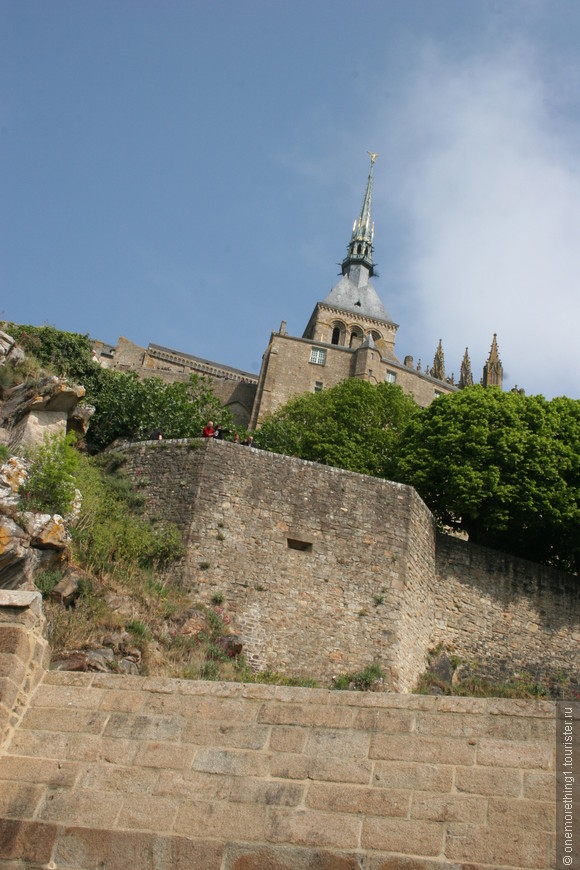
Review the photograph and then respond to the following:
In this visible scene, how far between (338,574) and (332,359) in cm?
3462

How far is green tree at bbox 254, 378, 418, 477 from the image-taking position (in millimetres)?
31170

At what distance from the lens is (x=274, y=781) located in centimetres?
559

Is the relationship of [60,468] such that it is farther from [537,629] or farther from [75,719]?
[537,629]

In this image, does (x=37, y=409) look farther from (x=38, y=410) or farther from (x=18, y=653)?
(x=18, y=653)

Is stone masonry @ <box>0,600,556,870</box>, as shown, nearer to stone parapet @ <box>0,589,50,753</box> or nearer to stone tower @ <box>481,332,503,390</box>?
stone parapet @ <box>0,589,50,753</box>

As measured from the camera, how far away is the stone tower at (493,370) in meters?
63.0

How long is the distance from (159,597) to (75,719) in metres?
8.33

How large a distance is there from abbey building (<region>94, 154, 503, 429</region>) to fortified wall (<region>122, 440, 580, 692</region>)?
26630 millimetres

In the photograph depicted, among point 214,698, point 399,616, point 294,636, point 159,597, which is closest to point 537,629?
point 399,616

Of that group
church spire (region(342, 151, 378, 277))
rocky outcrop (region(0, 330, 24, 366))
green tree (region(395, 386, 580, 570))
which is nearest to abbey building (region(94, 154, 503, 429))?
church spire (region(342, 151, 378, 277))

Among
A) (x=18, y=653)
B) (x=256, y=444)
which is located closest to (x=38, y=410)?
(x=18, y=653)

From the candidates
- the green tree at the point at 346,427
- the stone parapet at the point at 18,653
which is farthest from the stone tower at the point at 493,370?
the stone parapet at the point at 18,653

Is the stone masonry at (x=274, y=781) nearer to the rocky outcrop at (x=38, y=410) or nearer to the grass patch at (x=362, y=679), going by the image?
the grass patch at (x=362, y=679)

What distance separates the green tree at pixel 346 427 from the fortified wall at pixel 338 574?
10322 millimetres
